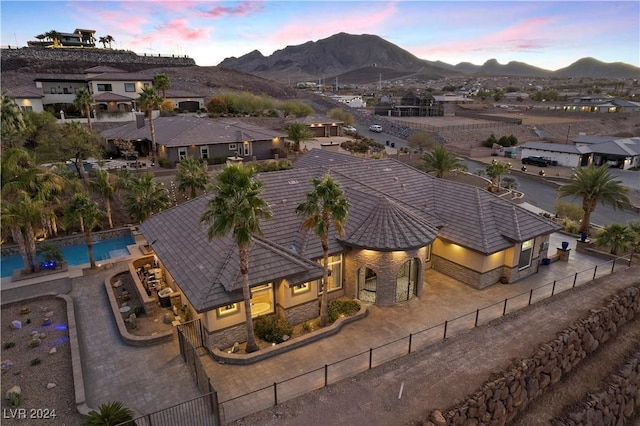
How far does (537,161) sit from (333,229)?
56.5 metres

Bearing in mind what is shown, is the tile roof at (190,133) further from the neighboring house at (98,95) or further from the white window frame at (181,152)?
the neighboring house at (98,95)

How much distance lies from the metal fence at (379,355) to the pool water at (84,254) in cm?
1966

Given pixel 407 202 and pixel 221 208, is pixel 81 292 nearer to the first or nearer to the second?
pixel 221 208

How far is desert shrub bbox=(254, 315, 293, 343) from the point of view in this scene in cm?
1809

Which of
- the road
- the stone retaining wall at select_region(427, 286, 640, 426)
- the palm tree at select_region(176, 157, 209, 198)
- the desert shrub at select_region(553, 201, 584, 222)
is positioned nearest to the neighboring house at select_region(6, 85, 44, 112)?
the palm tree at select_region(176, 157, 209, 198)

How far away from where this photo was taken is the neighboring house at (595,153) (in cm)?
6259

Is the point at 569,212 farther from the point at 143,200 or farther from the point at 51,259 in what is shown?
the point at 51,259

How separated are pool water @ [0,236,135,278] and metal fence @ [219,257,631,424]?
64.5 ft

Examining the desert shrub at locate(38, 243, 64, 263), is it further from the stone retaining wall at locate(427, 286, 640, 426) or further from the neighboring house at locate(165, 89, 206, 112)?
the neighboring house at locate(165, 89, 206, 112)

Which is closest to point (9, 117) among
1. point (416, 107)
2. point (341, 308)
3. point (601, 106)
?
point (341, 308)

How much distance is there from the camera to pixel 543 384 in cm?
1792

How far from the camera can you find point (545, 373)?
17.9m

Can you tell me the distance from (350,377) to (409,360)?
2805 mm

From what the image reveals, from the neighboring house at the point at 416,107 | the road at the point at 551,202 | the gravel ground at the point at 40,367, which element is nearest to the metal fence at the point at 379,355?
the gravel ground at the point at 40,367
